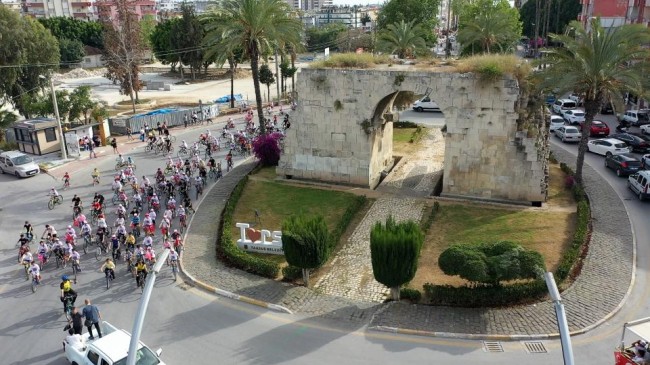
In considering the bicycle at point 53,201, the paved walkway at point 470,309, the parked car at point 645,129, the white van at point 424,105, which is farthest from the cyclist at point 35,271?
the white van at point 424,105

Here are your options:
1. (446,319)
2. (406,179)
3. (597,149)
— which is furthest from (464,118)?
(597,149)

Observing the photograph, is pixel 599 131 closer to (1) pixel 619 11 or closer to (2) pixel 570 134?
(2) pixel 570 134

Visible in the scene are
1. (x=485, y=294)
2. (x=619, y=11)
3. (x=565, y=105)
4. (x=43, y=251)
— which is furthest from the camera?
(x=619, y=11)

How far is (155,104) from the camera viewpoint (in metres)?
61.9

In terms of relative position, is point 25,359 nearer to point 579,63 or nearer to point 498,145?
point 498,145

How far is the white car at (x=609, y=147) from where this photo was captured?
33344 mm

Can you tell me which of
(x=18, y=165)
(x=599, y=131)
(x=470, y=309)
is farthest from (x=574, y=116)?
(x=18, y=165)

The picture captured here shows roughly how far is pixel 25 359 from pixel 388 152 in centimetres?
2162

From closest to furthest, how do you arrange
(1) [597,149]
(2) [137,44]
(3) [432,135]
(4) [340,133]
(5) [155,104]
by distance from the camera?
(4) [340,133] < (1) [597,149] < (3) [432,135] < (2) [137,44] < (5) [155,104]

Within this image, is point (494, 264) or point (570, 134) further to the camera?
point (570, 134)

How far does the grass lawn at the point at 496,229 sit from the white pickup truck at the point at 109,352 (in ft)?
29.8

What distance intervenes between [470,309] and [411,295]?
1.86 metres

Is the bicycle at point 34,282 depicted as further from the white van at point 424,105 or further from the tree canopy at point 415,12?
the tree canopy at point 415,12

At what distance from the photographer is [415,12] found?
2655 inches
